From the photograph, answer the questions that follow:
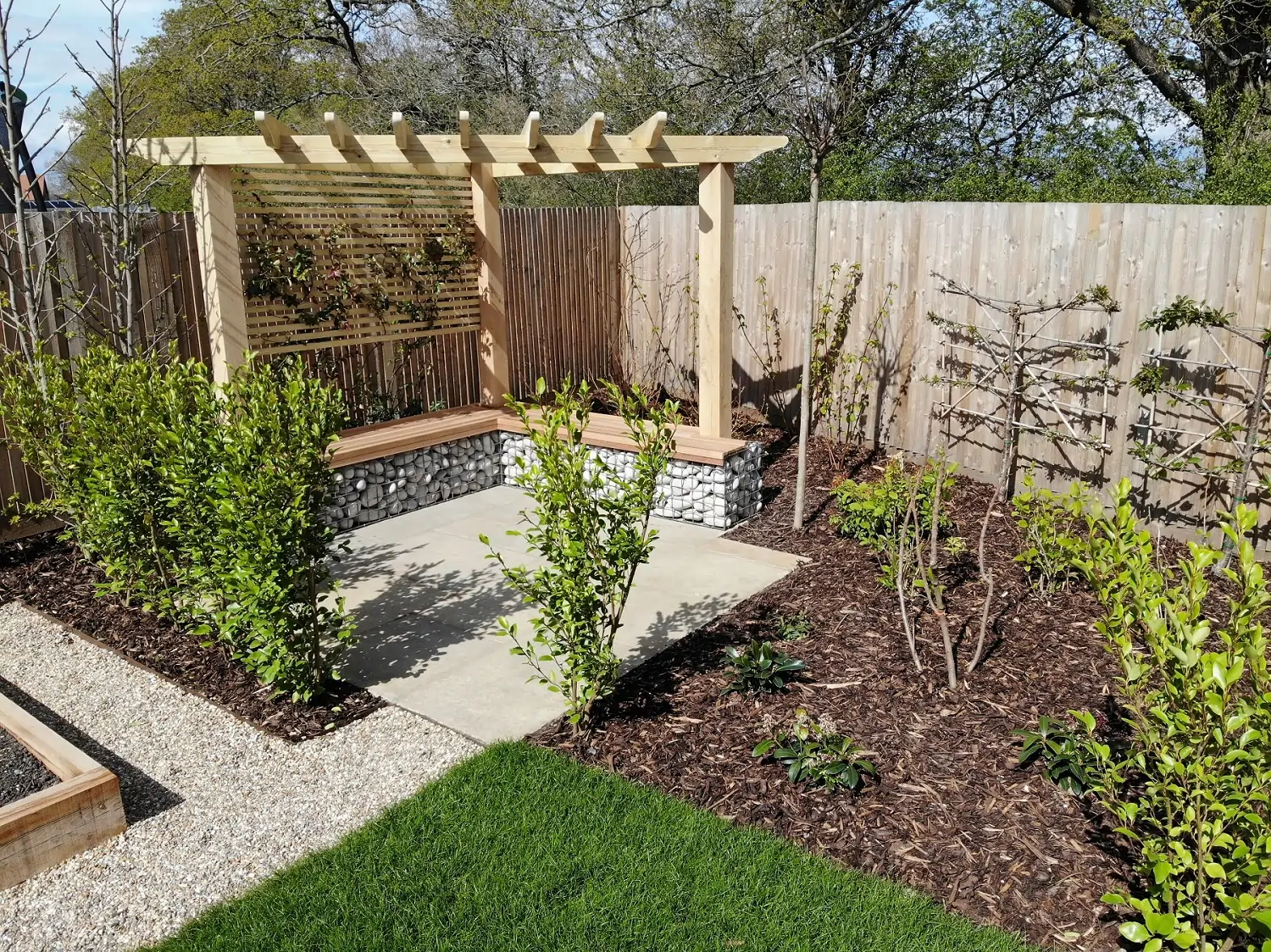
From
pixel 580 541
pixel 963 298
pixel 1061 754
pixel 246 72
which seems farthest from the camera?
pixel 246 72

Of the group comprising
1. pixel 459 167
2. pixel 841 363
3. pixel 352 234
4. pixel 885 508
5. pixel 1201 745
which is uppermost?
pixel 459 167

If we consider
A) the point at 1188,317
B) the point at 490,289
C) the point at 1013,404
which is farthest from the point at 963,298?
the point at 490,289

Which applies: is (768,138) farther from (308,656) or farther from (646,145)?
(308,656)

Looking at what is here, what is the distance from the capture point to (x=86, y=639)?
189 inches

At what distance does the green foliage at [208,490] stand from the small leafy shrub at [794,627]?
2012 mm

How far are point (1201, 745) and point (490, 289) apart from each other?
6.39 metres

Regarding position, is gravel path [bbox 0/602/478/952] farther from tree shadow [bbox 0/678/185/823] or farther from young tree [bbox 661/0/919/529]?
young tree [bbox 661/0/919/529]

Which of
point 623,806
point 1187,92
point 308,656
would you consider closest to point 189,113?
point 1187,92

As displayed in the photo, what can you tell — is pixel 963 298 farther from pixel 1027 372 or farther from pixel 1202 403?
pixel 1202 403

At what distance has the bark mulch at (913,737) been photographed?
2938 millimetres

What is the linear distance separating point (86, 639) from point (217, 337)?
6.55 ft

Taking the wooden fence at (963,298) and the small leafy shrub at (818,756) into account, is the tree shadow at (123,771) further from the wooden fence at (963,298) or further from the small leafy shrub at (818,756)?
the wooden fence at (963,298)

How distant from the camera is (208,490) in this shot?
4117 mm

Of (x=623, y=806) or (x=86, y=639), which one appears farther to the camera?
(x=86, y=639)
